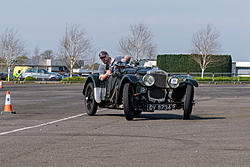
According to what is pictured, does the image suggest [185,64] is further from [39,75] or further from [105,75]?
[105,75]

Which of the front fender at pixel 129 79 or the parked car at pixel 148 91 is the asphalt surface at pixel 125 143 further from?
the front fender at pixel 129 79

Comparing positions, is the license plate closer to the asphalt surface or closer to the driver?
the asphalt surface

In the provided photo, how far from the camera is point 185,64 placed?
242 ft

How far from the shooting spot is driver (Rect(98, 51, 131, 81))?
1376cm

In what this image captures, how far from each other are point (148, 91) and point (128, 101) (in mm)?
690

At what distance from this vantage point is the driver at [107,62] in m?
13.8

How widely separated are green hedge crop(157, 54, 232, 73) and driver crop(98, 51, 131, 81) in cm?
5926

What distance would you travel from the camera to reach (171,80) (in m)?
12.8

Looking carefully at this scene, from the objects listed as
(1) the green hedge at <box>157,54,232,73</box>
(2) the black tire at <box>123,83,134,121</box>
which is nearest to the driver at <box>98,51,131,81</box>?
(2) the black tire at <box>123,83,134,121</box>

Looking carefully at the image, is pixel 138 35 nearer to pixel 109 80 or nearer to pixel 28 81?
pixel 28 81

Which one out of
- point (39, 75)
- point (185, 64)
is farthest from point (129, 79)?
point (185, 64)

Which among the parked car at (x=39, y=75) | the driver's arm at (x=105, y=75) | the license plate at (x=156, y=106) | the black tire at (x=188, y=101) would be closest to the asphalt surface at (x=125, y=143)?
the license plate at (x=156, y=106)

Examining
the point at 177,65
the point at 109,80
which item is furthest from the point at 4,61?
the point at 109,80

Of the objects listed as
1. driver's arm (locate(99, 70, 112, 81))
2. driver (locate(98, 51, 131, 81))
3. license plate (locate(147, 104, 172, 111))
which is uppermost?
driver (locate(98, 51, 131, 81))
